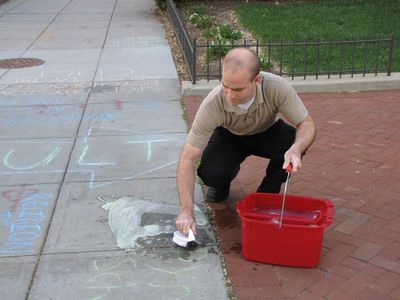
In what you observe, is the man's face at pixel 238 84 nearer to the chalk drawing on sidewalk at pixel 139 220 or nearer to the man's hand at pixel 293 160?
the man's hand at pixel 293 160

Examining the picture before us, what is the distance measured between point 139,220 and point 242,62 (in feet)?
4.45

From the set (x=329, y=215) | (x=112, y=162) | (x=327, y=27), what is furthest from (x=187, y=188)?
(x=327, y=27)

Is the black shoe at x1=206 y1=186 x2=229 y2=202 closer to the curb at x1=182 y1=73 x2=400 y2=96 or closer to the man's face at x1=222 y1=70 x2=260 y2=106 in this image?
the man's face at x1=222 y1=70 x2=260 y2=106

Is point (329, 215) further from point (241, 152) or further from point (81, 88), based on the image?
point (81, 88)

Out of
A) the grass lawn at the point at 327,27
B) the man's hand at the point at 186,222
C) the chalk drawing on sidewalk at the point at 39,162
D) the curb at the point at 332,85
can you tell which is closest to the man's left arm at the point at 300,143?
the man's hand at the point at 186,222

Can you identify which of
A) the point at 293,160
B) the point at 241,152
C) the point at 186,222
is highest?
the point at 293,160

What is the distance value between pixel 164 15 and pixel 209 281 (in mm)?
10886

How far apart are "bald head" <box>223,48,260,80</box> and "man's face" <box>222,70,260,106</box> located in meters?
0.01

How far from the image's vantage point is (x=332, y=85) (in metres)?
6.71

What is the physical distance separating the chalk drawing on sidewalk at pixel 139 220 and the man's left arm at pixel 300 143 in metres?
0.88

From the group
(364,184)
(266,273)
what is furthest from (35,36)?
(266,273)

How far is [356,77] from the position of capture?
6930mm

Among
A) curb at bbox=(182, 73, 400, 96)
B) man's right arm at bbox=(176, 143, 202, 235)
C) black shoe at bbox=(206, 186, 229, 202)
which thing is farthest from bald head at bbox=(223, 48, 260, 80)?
curb at bbox=(182, 73, 400, 96)

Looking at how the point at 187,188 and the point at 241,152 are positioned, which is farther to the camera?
the point at 241,152
